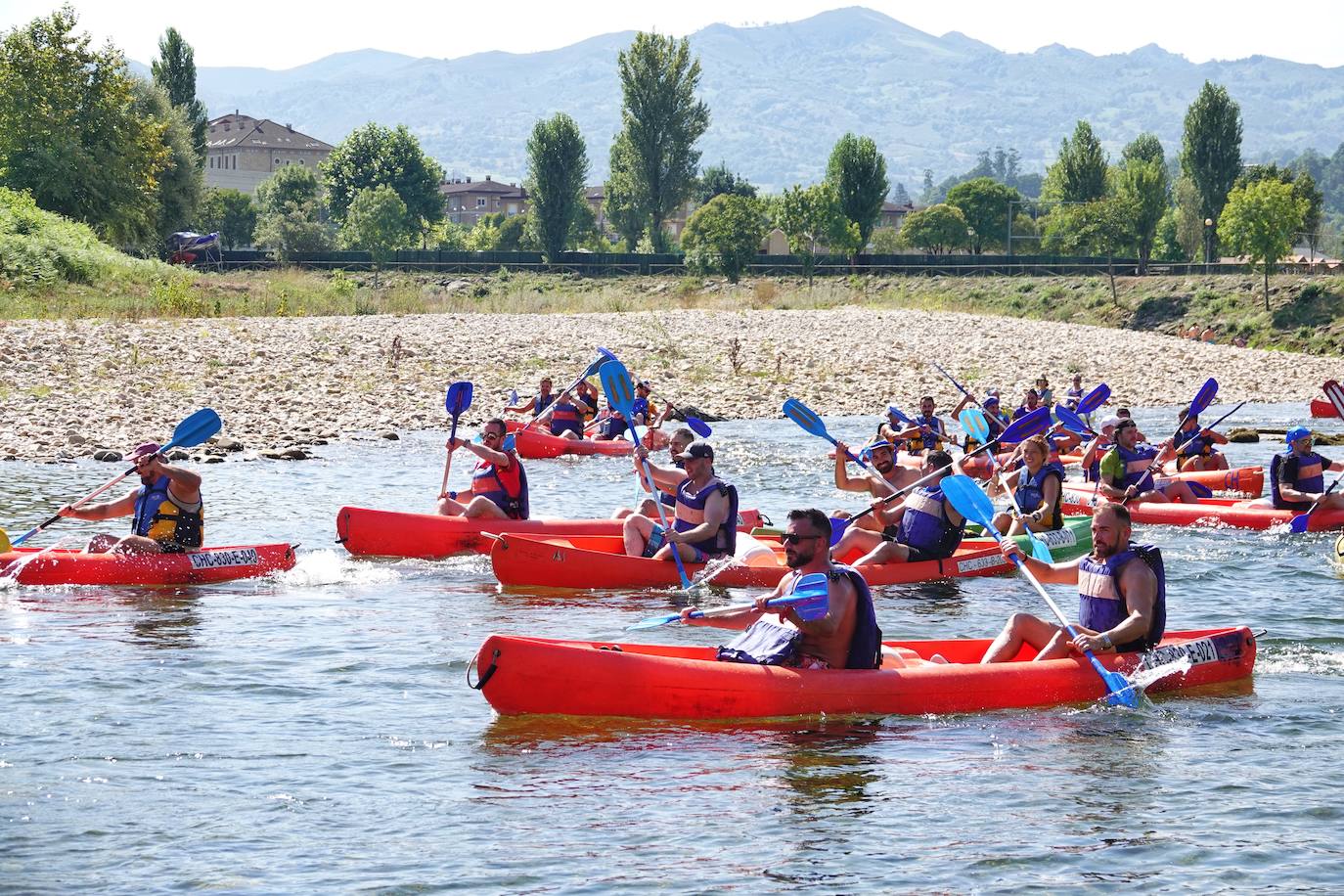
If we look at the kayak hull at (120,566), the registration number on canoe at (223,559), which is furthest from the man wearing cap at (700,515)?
the kayak hull at (120,566)

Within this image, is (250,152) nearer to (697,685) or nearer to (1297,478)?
(1297,478)

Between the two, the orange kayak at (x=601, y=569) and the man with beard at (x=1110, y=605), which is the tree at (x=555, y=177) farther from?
the man with beard at (x=1110, y=605)

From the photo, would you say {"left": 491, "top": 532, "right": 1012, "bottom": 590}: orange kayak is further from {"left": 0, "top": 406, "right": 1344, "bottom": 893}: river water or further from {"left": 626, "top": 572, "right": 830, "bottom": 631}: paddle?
{"left": 626, "top": 572, "right": 830, "bottom": 631}: paddle

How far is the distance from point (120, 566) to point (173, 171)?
45.9m

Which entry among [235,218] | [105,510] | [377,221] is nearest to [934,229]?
[377,221]

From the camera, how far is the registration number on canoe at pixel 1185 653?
27.9 ft

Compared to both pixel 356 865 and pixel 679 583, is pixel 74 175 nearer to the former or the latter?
pixel 679 583

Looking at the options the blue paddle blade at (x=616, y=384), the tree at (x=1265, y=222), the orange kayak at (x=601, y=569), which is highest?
the tree at (x=1265, y=222)

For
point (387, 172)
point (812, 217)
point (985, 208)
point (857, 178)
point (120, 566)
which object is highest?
point (387, 172)

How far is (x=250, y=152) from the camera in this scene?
13700 cm

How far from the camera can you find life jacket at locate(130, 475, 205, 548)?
11414mm

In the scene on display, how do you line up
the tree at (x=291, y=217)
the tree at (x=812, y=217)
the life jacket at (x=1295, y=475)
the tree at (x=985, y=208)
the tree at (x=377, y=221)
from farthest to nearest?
the tree at (x=985, y=208) → the tree at (x=377, y=221) → the tree at (x=291, y=217) → the tree at (x=812, y=217) → the life jacket at (x=1295, y=475)

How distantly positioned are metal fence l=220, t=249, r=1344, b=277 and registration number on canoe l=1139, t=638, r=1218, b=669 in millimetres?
50469

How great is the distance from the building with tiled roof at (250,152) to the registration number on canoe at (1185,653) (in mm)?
131681
